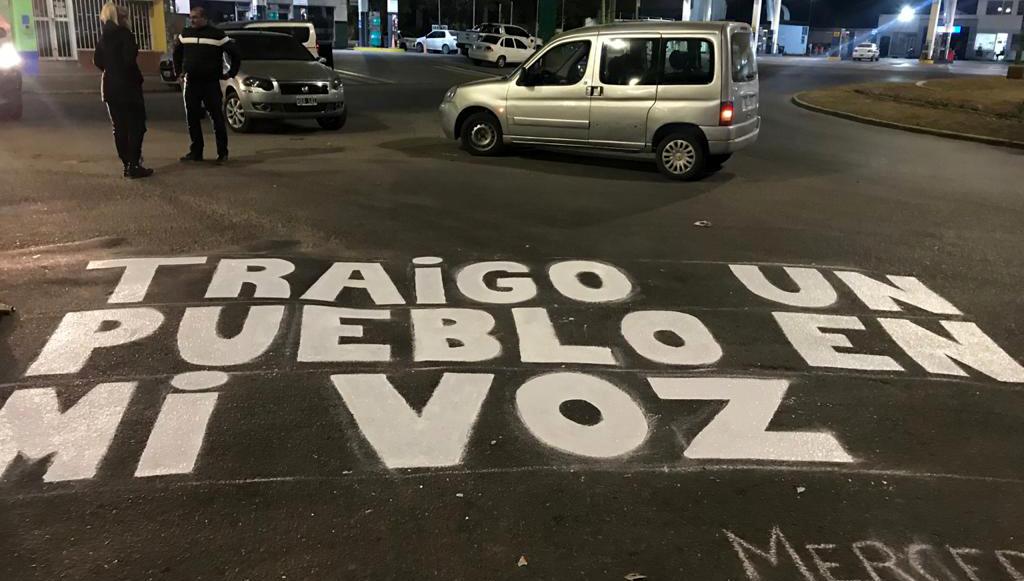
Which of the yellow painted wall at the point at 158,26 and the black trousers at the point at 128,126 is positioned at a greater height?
the yellow painted wall at the point at 158,26

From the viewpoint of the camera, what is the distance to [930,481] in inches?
149

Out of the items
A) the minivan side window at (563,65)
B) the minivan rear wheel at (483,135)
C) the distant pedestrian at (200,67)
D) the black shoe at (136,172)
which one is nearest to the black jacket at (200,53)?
the distant pedestrian at (200,67)

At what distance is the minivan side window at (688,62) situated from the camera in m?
10.1

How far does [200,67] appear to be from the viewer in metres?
10.3

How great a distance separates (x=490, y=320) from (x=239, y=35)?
34.6 ft

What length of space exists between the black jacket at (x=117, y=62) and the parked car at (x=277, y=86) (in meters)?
3.58

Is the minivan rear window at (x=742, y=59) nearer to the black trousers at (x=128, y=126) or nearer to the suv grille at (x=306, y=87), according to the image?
the suv grille at (x=306, y=87)

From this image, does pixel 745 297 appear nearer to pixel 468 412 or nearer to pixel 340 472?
pixel 468 412

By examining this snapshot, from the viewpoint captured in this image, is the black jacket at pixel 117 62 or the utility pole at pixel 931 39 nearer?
the black jacket at pixel 117 62

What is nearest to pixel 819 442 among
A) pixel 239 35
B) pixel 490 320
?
pixel 490 320

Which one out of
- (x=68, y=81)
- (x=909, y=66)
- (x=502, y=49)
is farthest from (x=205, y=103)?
(x=909, y=66)

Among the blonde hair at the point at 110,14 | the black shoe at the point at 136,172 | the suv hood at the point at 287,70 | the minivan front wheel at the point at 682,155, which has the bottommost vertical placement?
the black shoe at the point at 136,172

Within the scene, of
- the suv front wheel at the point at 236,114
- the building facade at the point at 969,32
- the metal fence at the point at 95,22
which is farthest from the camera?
the building facade at the point at 969,32

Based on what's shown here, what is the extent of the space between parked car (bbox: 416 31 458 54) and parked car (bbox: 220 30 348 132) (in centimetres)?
3611
